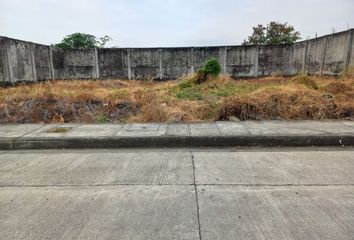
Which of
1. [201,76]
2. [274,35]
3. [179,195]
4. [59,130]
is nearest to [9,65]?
[201,76]

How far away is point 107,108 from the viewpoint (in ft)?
25.9

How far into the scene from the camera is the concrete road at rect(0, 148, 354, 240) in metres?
2.65

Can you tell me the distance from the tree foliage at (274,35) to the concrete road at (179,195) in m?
33.0

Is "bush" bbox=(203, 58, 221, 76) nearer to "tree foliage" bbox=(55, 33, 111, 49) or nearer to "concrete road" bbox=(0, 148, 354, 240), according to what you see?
"concrete road" bbox=(0, 148, 354, 240)

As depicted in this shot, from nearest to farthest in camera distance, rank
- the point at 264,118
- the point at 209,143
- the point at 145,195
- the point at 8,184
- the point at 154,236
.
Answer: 1. the point at 154,236
2. the point at 145,195
3. the point at 8,184
4. the point at 209,143
5. the point at 264,118

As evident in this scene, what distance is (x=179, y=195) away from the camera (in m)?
3.35

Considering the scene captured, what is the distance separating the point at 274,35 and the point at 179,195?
37459 mm

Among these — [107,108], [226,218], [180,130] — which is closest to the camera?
[226,218]

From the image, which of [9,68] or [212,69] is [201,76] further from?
[9,68]

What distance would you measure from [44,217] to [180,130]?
3.53 metres

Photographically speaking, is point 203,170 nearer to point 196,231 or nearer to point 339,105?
point 196,231

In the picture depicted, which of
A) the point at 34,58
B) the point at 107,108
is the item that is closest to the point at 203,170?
the point at 107,108

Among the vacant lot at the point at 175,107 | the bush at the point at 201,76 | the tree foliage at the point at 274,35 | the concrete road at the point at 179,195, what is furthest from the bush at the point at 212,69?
the tree foliage at the point at 274,35

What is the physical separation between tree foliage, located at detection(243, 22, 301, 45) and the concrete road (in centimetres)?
3301
